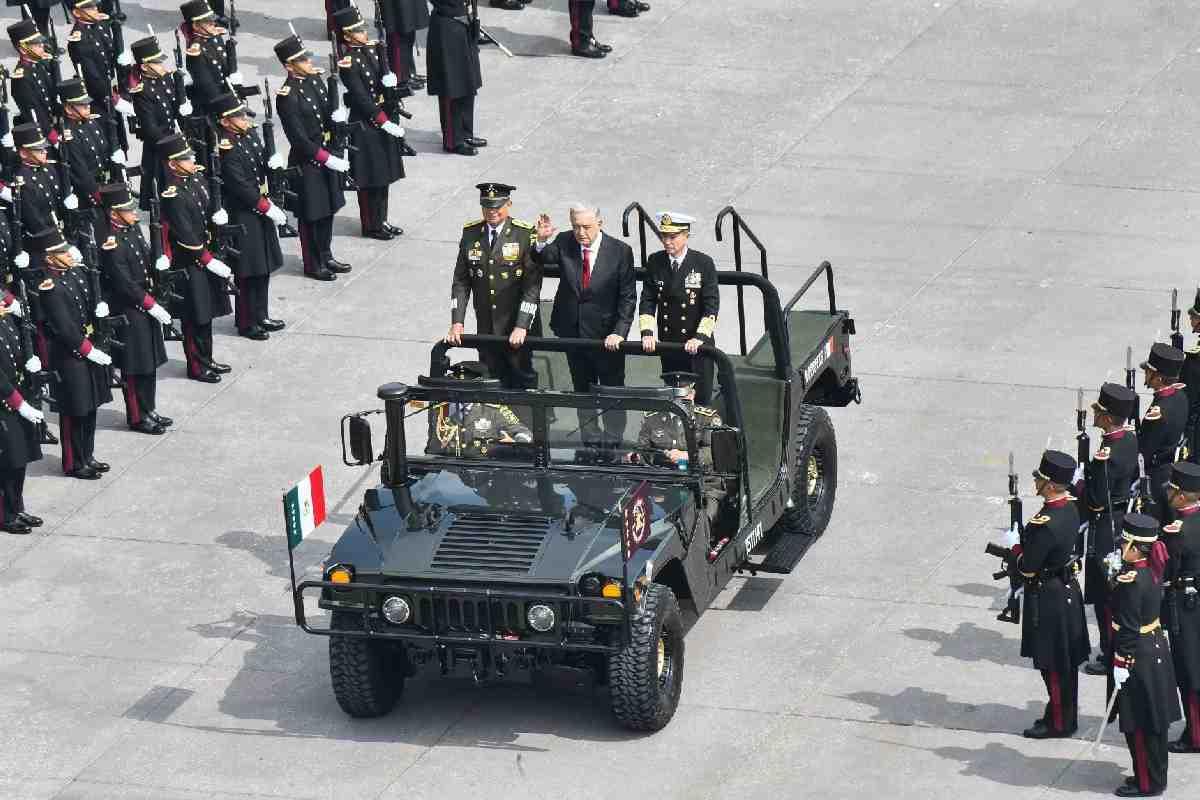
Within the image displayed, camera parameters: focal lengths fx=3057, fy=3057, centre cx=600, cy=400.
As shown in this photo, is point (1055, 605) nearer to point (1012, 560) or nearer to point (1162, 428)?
point (1012, 560)

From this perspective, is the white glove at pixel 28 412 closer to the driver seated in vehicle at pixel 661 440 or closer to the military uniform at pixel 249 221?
the military uniform at pixel 249 221

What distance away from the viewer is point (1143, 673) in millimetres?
14852

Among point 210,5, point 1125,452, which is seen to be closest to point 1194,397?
point 1125,452

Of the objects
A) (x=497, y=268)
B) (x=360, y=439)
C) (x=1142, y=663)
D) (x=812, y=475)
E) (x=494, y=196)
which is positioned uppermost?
(x=494, y=196)

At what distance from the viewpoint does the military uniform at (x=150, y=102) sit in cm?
2317

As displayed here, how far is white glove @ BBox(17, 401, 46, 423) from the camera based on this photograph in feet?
61.2

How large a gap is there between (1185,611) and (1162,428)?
8.11ft

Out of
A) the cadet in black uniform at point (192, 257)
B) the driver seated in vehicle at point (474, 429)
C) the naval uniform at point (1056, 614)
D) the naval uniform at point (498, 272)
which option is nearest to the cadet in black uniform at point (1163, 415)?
the naval uniform at point (1056, 614)

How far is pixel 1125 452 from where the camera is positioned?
1703cm

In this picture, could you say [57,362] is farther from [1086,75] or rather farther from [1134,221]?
[1086,75]

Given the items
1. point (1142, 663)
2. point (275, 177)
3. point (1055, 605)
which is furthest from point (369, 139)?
point (1142, 663)

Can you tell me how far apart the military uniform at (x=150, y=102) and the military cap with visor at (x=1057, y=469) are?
947 cm

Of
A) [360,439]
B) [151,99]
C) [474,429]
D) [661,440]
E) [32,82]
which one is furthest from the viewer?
[32,82]

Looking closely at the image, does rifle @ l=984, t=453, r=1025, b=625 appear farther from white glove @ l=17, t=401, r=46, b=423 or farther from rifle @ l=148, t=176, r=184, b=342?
rifle @ l=148, t=176, r=184, b=342
